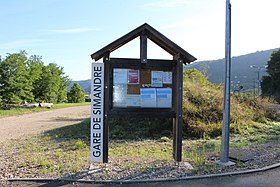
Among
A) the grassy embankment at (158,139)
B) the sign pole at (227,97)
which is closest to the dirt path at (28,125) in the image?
the grassy embankment at (158,139)

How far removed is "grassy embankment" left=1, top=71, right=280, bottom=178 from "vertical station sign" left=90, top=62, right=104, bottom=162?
0.40 meters

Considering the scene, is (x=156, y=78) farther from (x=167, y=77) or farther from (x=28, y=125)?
(x=28, y=125)

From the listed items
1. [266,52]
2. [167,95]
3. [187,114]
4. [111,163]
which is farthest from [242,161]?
[266,52]

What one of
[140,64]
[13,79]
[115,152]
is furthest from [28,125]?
[13,79]

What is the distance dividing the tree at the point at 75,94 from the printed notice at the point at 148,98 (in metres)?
50.3

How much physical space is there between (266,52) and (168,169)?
126092 mm

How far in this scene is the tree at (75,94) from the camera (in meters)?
55.6

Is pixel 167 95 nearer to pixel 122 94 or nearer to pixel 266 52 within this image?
pixel 122 94

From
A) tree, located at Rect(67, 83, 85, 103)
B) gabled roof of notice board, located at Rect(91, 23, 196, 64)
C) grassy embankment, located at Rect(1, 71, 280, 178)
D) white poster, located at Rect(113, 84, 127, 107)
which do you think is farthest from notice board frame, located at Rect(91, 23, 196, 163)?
tree, located at Rect(67, 83, 85, 103)

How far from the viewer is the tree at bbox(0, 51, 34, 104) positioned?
3061cm

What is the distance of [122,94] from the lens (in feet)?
20.8

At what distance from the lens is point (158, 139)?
33.2 ft

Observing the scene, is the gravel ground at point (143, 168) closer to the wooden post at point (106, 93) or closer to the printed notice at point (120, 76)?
the wooden post at point (106, 93)

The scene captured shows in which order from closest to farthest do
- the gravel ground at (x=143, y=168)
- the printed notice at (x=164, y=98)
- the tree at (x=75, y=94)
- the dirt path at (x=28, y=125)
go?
the gravel ground at (x=143, y=168) → the printed notice at (x=164, y=98) → the dirt path at (x=28, y=125) → the tree at (x=75, y=94)
